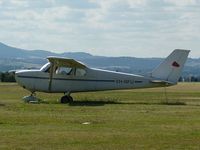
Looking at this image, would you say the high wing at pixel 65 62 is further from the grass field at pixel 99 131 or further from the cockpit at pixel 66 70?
the grass field at pixel 99 131

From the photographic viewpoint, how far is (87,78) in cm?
3300

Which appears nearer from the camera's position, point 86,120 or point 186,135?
point 186,135

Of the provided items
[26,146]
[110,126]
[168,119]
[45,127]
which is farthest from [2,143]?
[168,119]

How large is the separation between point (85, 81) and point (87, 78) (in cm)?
23

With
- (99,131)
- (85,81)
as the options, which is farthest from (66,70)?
(99,131)

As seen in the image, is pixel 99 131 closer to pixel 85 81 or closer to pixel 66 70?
pixel 85 81

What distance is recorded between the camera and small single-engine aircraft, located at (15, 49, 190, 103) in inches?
1296

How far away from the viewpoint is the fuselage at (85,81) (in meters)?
32.9

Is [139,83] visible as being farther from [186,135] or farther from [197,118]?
[186,135]

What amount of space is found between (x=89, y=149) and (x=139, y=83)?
20.6 m

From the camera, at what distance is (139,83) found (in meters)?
33.0

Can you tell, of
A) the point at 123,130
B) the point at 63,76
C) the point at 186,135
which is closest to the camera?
the point at 186,135

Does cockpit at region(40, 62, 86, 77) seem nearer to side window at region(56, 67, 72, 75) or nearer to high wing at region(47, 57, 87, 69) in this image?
side window at region(56, 67, 72, 75)

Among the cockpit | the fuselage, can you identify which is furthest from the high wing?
the fuselage
